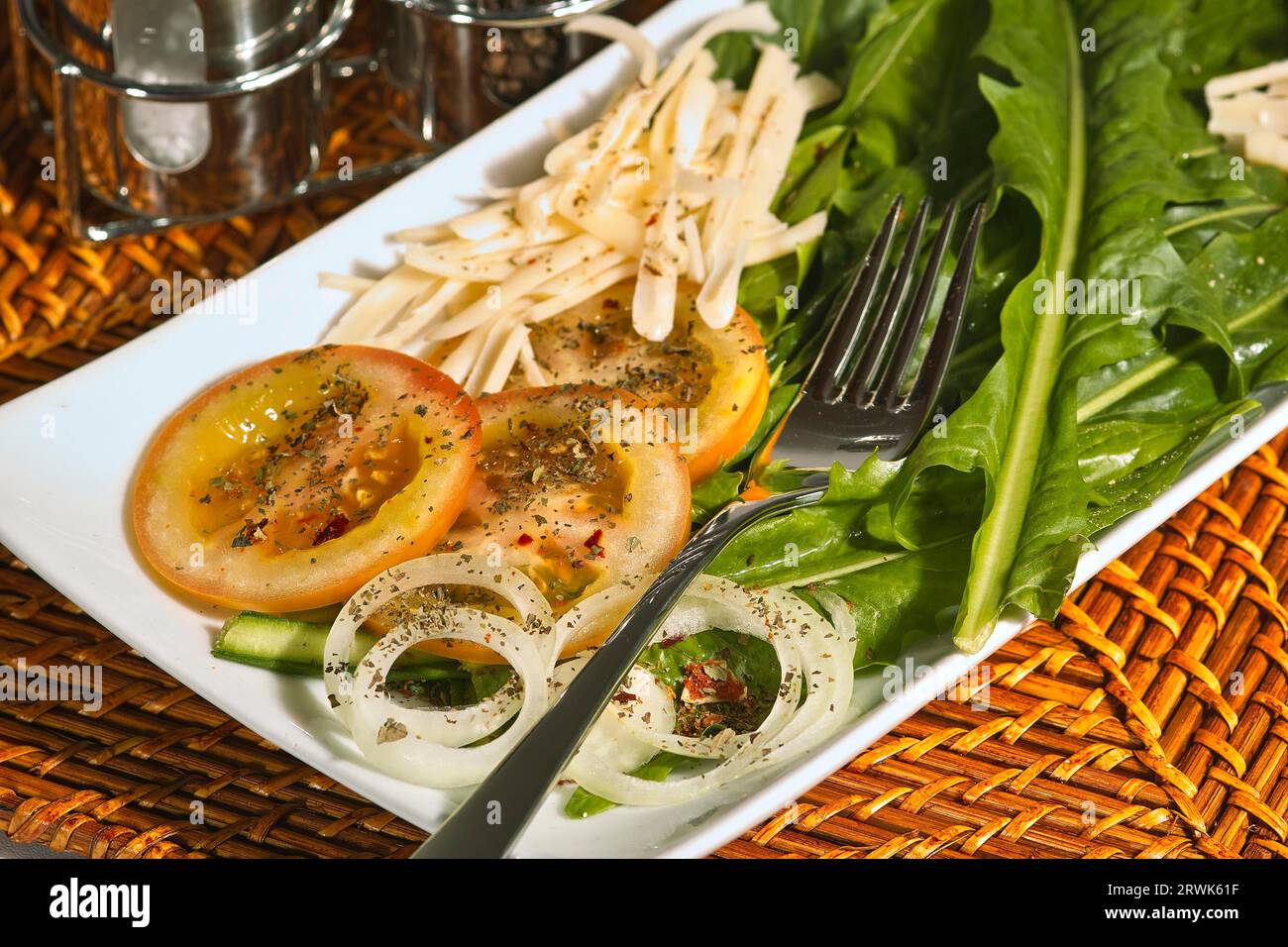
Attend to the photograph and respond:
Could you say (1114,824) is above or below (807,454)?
below

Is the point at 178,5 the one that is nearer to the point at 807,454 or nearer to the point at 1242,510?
the point at 807,454

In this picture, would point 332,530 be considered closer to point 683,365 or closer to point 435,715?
point 435,715

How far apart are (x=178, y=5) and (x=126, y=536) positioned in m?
1.40

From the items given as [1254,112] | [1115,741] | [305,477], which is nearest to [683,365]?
[305,477]

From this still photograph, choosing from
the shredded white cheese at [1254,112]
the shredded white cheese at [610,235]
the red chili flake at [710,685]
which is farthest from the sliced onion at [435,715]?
the shredded white cheese at [1254,112]

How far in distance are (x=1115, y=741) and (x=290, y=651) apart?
143cm

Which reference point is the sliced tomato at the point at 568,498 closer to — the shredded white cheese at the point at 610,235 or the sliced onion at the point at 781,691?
the sliced onion at the point at 781,691

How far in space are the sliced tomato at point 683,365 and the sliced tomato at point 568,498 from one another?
5.7 inches

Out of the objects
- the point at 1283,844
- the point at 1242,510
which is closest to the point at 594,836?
the point at 1283,844

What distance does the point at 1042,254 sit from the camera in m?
2.76

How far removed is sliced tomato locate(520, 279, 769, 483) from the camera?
2459 mm

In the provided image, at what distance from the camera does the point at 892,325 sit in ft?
8.89

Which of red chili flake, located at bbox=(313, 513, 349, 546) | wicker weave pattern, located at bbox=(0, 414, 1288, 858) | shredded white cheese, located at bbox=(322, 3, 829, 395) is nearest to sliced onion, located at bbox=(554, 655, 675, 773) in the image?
wicker weave pattern, located at bbox=(0, 414, 1288, 858)

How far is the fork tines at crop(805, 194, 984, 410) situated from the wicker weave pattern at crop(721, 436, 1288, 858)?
545mm
